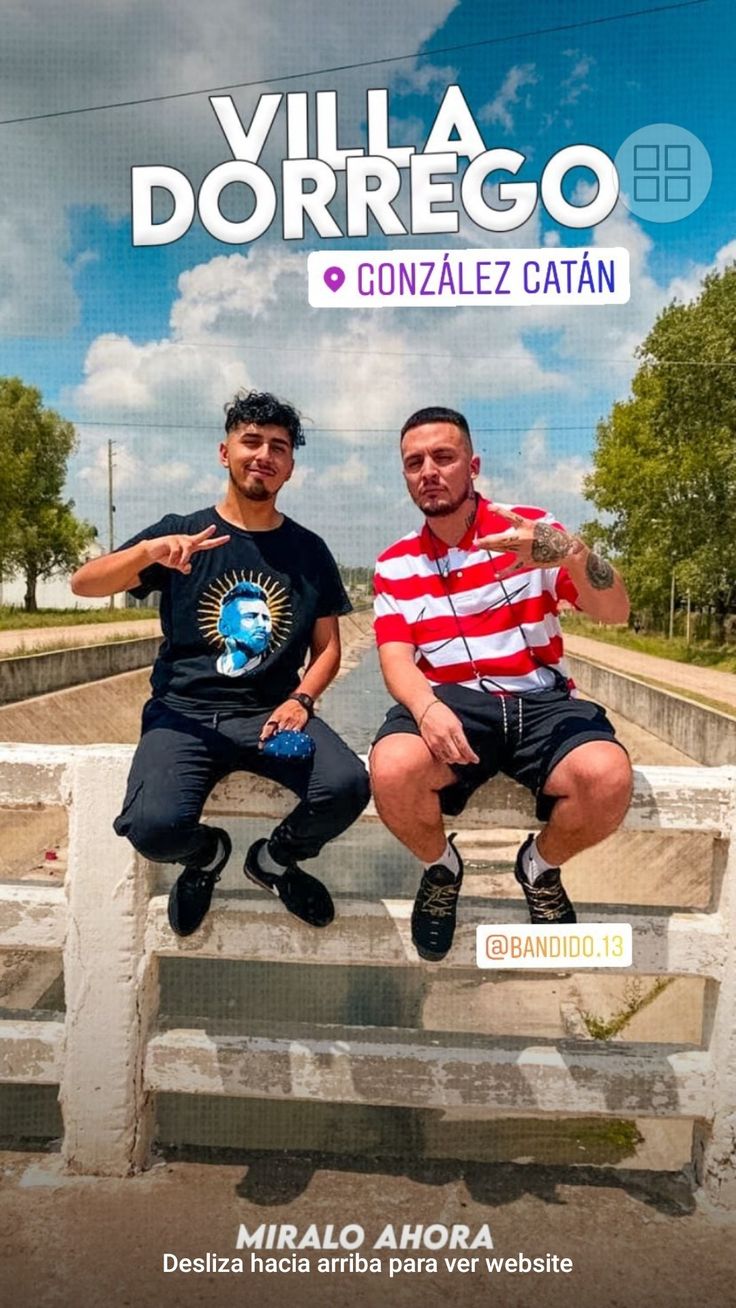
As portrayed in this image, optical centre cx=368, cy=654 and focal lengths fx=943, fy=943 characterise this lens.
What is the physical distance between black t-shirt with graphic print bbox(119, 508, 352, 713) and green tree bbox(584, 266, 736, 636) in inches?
800

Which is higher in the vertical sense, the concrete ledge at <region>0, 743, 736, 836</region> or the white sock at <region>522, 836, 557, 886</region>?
the concrete ledge at <region>0, 743, 736, 836</region>

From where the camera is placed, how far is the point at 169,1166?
8.86ft

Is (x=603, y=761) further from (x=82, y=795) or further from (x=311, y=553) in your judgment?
(x=82, y=795)

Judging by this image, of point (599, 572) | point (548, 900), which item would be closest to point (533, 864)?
point (548, 900)

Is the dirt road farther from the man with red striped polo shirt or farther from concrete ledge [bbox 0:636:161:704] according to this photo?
the man with red striped polo shirt

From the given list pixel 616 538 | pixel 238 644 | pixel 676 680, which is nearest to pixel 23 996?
pixel 238 644

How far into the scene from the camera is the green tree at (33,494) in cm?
3728

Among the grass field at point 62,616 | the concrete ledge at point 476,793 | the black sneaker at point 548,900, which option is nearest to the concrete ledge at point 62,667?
the grass field at point 62,616

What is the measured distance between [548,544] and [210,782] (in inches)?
42.9

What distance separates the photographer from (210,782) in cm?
252

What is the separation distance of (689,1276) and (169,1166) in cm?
141

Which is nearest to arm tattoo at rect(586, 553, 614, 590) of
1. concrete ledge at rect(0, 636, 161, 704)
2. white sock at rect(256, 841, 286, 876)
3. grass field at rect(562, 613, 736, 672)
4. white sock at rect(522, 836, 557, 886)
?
white sock at rect(522, 836, 557, 886)

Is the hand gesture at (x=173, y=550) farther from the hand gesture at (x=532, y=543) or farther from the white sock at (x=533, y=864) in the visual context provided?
the white sock at (x=533, y=864)

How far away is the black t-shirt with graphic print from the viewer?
262 cm
